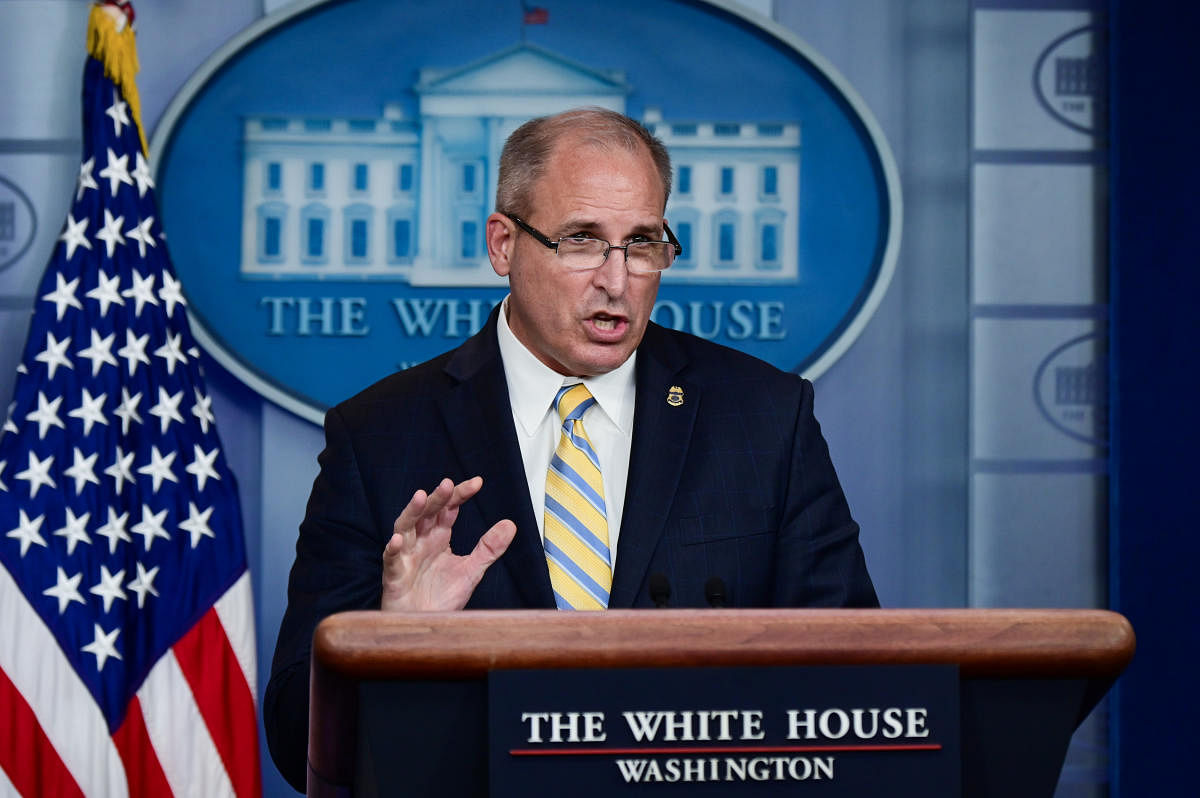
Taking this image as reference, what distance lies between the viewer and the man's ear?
1.83 m

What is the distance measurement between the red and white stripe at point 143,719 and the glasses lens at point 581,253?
130 cm

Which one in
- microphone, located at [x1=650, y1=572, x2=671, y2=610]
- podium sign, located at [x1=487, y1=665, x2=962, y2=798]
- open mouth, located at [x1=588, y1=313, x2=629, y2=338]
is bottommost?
podium sign, located at [x1=487, y1=665, x2=962, y2=798]

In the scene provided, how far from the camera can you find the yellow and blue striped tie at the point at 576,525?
163 cm

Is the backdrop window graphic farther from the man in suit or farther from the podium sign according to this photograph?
the podium sign

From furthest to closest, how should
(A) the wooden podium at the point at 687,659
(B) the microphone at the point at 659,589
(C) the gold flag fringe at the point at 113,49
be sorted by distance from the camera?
(C) the gold flag fringe at the point at 113,49 → (B) the microphone at the point at 659,589 → (A) the wooden podium at the point at 687,659

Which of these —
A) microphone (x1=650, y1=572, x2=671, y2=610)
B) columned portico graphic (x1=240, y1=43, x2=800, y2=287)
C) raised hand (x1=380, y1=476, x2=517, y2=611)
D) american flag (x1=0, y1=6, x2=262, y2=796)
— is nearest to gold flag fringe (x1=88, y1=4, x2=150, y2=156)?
american flag (x1=0, y1=6, x2=262, y2=796)

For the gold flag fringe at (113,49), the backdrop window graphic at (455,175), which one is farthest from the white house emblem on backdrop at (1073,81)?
the gold flag fringe at (113,49)

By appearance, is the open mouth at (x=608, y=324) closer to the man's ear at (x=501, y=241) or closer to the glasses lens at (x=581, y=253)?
the glasses lens at (x=581, y=253)

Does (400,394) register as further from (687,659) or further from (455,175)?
(455,175)

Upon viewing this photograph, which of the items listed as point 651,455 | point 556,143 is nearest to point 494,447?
point 651,455

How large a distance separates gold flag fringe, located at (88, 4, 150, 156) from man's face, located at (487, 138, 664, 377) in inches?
53.2

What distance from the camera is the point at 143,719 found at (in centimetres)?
255

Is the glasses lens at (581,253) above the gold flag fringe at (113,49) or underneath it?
underneath

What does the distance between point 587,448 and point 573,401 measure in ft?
0.27
